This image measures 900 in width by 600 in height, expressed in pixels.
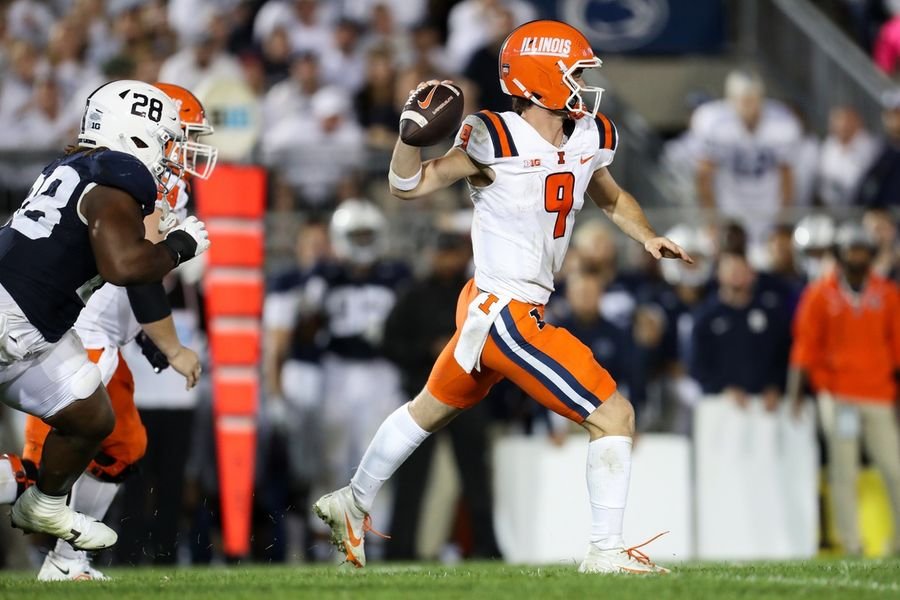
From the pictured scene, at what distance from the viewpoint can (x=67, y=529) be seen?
5.90 m

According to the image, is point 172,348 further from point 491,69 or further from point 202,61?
point 491,69

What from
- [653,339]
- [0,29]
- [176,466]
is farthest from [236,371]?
[0,29]

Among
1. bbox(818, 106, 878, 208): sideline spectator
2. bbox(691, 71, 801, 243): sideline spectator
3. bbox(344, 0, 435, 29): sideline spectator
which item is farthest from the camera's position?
bbox(344, 0, 435, 29): sideline spectator

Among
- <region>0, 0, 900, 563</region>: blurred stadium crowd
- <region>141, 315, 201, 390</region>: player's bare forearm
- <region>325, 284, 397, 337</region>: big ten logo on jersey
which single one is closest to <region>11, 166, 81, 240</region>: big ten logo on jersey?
<region>141, 315, 201, 390</region>: player's bare forearm

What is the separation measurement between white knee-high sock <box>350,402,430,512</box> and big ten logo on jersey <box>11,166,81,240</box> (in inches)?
61.3

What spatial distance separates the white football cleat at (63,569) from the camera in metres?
6.73

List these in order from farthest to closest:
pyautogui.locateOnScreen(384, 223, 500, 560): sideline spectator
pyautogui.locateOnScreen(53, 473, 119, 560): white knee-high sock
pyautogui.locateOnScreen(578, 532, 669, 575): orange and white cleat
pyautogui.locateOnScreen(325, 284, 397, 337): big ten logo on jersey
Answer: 1. pyautogui.locateOnScreen(325, 284, 397, 337): big ten logo on jersey
2. pyautogui.locateOnScreen(384, 223, 500, 560): sideline spectator
3. pyautogui.locateOnScreen(53, 473, 119, 560): white knee-high sock
4. pyautogui.locateOnScreen(578, 532, 669, 575): orange and white cleat

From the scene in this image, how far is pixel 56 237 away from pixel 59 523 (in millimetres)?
1053

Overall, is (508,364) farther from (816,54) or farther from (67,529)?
(816,54)

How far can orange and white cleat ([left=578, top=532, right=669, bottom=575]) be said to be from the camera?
5996 millimetres


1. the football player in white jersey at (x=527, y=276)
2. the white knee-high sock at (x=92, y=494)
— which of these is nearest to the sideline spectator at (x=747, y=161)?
the football player in white jersey at (x=527, y=276)

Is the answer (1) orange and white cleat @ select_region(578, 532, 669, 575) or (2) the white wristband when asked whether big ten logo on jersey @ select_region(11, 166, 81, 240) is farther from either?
(1) orange and white cleat @ select_region(578, 532, 669, 575)

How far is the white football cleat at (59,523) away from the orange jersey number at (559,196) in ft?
6.77

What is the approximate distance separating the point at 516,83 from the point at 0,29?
29.5 ft
